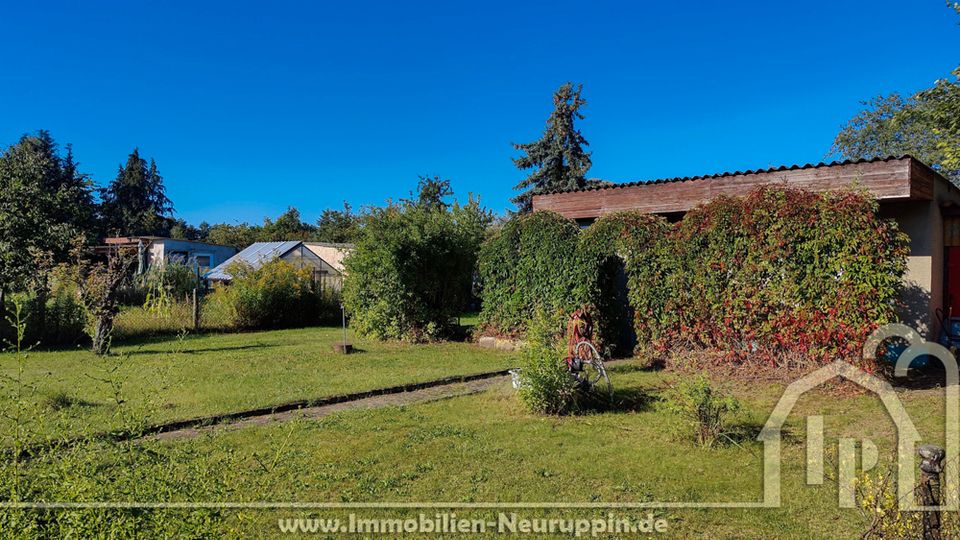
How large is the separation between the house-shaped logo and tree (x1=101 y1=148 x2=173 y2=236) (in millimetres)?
59865

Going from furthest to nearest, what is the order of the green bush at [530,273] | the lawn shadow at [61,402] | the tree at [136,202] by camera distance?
the tree at [136,202]
the green bush at [530,273]
the lawn shadow at [61,402]

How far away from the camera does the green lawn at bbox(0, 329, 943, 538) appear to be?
7.45 feet

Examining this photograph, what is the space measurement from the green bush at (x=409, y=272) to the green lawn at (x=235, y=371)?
28.5 inches

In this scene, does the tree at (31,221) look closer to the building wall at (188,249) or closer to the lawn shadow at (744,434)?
the lawn shadow at (744,434)

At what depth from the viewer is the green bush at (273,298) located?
54.7ft

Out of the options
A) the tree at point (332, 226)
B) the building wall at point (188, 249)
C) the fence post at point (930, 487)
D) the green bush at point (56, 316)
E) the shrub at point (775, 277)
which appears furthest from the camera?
the tree at point (332, 226)

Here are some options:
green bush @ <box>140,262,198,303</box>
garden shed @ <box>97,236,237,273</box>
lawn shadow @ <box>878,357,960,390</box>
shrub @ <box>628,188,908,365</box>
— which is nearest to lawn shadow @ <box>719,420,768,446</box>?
shrub @ <box>628,188,908,365</box>

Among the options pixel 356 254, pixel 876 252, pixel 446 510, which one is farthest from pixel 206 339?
pixel 876 252

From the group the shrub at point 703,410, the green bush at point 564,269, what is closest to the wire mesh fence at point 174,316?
the green bush at point 564,269

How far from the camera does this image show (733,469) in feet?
14.6

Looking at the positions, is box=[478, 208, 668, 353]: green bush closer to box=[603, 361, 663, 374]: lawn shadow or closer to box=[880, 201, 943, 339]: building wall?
box=[603, 361, 663, 374]: lawn shadow

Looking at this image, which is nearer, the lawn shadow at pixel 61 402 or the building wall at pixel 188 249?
the lawn shadow at pixel 61 402

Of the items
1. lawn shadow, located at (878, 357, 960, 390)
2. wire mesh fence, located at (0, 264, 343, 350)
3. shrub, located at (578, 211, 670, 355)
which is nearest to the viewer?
lawn shadow, located at (878, 357, 960, 390)

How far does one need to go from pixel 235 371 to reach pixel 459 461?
20.2ft
